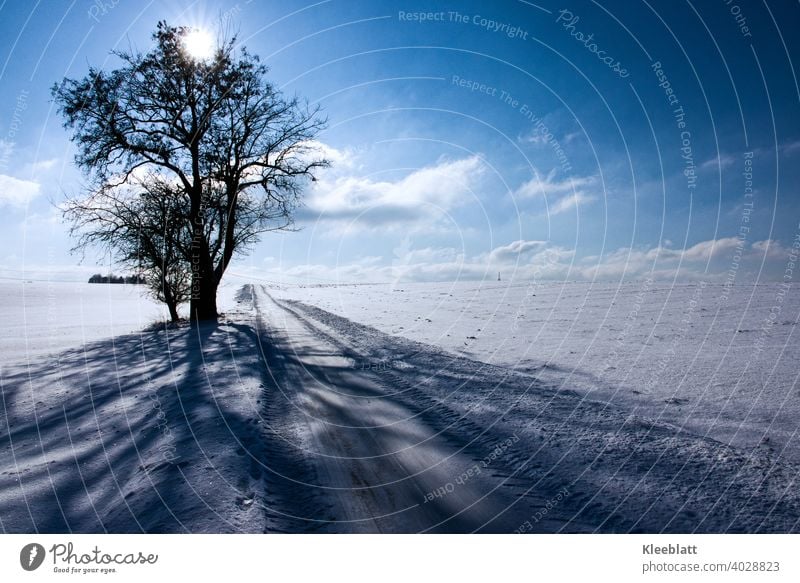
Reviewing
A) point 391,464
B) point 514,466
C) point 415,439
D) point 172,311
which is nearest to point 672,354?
point 514,466

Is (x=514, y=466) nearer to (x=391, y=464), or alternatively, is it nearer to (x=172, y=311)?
(x=391, y=464)

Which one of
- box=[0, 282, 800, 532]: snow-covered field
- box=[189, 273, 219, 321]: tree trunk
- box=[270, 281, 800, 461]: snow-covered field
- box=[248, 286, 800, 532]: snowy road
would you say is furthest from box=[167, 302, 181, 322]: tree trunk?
box=[248, 286, 800, 532]: snowy road

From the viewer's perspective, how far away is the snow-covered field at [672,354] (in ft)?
18.7

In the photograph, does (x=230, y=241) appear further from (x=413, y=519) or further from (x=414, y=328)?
(x=413, y=519)

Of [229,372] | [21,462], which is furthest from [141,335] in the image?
[21,462]
